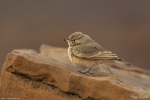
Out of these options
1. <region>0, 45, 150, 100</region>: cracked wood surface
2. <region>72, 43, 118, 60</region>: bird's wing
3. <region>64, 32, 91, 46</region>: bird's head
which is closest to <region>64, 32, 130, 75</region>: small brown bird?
<region>72, 43, 118, 60</region>: bird's wing

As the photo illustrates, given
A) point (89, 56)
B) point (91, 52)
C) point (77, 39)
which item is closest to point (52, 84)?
point (89, 56)

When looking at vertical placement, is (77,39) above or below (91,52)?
above

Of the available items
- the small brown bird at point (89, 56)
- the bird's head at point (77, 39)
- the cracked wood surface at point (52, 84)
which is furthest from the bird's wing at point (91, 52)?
the cracked wood surface at point (52, 84)

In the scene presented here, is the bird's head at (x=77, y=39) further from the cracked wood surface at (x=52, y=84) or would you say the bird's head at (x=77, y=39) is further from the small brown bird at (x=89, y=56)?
the cracked wood surface at (x=52, y=84)

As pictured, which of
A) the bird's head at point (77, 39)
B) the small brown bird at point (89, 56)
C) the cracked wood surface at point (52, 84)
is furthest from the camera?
the bird's head at point (77, 39)

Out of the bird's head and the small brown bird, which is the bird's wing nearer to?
the small brown bird

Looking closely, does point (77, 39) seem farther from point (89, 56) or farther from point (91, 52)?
point (89, 56)

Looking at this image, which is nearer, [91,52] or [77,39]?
[91,52]

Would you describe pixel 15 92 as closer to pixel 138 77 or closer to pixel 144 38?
pixel 138 77

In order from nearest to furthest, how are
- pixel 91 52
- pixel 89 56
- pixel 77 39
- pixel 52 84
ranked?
pixel 52 84
pixel 89 56
pixel 91 52
pixel 77 39
